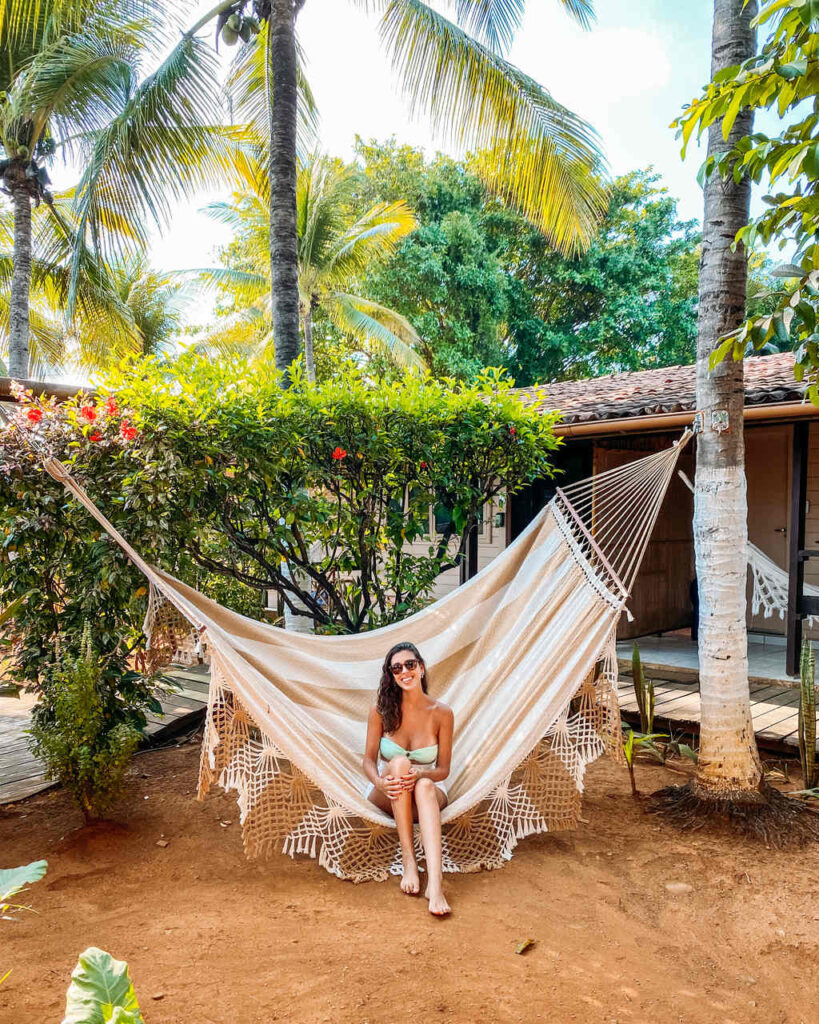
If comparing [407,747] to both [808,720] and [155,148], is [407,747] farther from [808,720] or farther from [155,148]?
[155,148]

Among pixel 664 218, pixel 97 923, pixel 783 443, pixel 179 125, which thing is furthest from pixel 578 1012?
pixel 664 218

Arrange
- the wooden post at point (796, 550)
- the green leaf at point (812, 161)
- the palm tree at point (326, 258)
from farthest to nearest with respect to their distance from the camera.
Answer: the palm tree at point (326, 258) → the wooden post at point (796, 550) → the green leaf at point (812, 161)

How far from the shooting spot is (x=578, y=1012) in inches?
60.7

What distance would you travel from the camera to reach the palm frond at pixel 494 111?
4910 millimetres

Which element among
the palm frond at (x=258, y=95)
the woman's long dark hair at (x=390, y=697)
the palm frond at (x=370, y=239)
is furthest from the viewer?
the palm frond at (x=370, y=239)

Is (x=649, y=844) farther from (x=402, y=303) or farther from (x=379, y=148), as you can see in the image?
(x=379, y=148)

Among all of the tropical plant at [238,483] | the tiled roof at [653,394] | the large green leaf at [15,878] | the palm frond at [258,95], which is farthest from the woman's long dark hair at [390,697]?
the palm frond at [258,95]

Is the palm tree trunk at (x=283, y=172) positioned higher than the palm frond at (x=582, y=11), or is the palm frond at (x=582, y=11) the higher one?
the palm frond at (x=582, y=11)

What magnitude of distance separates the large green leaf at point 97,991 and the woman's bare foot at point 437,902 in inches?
48.6

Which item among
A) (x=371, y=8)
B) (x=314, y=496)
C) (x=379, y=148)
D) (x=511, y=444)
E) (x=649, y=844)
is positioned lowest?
(x=649, y=844)

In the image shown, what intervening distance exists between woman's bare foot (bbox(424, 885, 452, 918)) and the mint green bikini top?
39 cm

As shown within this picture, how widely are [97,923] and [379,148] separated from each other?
38.5ft

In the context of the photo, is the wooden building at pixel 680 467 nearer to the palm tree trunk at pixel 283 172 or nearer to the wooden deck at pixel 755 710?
the wooden deck at pixel 755 710

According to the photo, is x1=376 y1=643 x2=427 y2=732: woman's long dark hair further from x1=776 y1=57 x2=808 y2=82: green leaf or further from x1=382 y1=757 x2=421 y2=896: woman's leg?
x1=776 y1=57 x2=808 y2=82: green leaf
